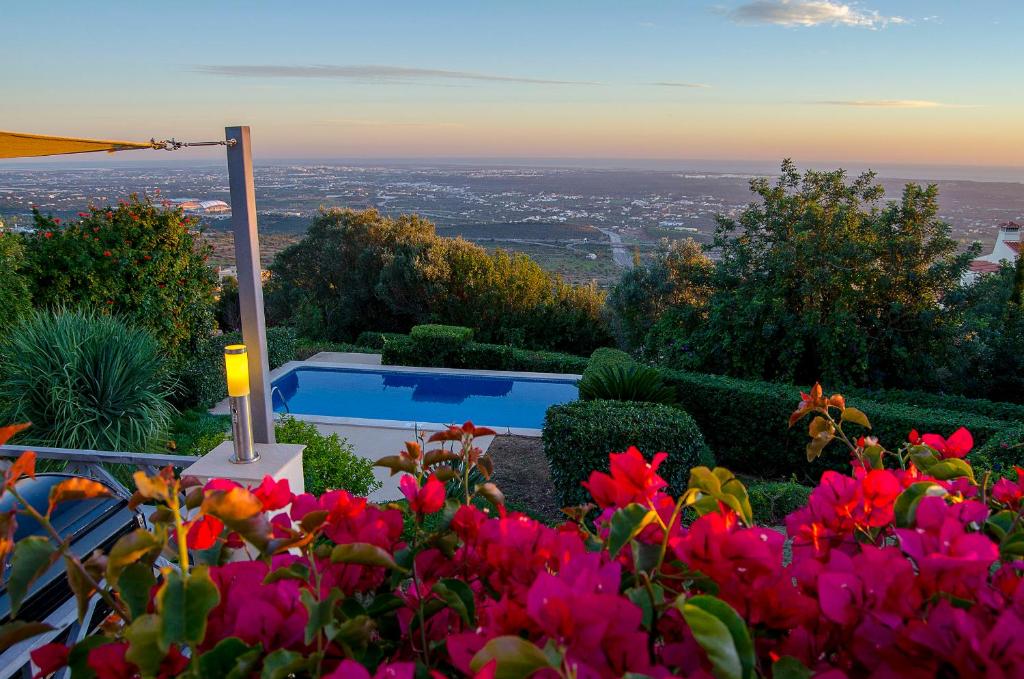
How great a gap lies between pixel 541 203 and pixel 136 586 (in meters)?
35.6

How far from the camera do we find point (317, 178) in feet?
117

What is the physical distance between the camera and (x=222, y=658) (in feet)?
2.27

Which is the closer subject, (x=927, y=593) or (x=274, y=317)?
(x=927, y=593)

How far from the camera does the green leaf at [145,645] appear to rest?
0.64 meters

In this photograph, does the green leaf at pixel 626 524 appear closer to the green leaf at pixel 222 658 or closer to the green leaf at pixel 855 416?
the green leaf at pixel 222 658

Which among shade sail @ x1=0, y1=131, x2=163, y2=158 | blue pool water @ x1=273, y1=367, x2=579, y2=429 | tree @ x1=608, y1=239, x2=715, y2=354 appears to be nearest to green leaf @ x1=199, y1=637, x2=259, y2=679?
shade sail @ x1=0, y1=131, x2=163, y2=158

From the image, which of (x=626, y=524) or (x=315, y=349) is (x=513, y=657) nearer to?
(x=626, y=524)

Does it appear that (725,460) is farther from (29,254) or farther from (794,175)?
(29,254)

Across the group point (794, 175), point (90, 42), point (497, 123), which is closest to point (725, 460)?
point (794, 175)

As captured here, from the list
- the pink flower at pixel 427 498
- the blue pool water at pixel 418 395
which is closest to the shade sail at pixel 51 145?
the pink flower at pixel 427 498

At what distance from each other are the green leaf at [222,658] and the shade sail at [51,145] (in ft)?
11.3

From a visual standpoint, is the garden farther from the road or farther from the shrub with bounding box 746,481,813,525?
the road

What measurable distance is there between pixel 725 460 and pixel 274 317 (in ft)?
59.8

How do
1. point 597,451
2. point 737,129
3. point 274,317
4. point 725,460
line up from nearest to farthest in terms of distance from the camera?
point 597,451, point 725,460, point 274,317, point 737,129
